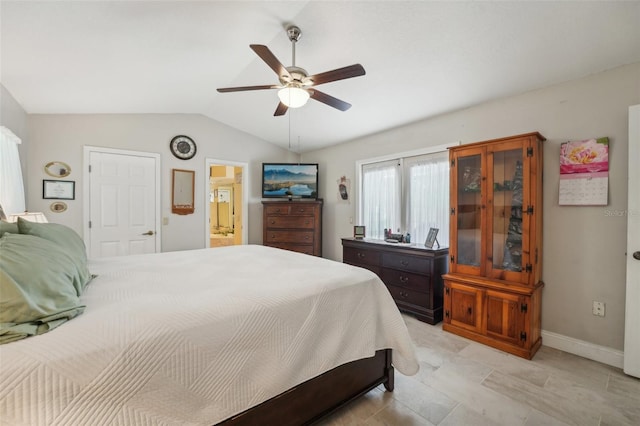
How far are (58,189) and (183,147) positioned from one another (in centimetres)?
156

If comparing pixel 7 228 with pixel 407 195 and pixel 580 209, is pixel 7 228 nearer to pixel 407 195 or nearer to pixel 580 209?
pixel 407 195

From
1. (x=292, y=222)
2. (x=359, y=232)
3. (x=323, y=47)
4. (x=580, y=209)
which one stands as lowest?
(x=359, y=232)

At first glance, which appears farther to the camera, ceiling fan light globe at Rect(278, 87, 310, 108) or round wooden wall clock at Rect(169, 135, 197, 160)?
round wooden wall clock at Rect(169, 135, 197, 160)

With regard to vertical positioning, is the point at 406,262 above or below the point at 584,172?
below

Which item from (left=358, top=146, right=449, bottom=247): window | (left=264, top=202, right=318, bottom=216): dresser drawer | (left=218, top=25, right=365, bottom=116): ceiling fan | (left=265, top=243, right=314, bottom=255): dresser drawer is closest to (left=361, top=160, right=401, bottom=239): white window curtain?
(left=358, top=146, right=449, bottom=247): window

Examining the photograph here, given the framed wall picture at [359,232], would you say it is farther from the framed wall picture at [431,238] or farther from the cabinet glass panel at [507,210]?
the cabinet glass panel at [507,210]

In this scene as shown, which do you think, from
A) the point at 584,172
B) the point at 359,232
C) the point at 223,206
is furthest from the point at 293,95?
the point at 223,206

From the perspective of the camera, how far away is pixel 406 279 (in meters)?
3.21

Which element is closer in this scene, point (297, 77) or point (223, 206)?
point (297, 77)

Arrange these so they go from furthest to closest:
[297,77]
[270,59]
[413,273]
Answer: [413,273], [297,77], [270,59]

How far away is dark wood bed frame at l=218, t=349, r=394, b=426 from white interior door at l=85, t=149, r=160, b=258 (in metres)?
3.47

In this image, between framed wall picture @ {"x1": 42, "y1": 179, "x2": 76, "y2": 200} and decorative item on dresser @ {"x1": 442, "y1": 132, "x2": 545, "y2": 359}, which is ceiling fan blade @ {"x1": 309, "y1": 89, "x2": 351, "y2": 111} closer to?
decorative item on dresser @ {"x1": 442, "y1": 132, "x2": 545, "y2": 359}

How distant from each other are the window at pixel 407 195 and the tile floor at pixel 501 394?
4.71 feet

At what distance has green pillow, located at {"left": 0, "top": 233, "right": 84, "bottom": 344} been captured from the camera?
0.84 m
